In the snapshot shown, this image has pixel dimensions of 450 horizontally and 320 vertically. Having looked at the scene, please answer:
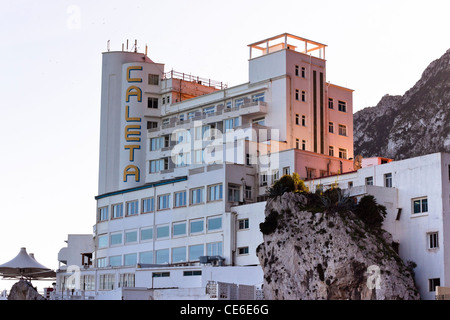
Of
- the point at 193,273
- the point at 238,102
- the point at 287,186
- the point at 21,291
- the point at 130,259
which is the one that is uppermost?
the point at 238,102

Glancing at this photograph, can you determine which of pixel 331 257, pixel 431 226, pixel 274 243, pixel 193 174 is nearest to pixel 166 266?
pixel 193 174

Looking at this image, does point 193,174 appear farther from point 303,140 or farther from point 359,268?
point 359,268

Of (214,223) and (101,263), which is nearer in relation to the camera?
(214,223)

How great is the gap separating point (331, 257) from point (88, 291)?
32.9m

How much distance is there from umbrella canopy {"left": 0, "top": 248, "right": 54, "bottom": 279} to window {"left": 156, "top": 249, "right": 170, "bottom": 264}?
36.1ft

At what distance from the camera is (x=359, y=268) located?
7406 cm

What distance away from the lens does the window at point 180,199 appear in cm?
9538

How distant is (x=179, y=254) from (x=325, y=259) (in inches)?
880

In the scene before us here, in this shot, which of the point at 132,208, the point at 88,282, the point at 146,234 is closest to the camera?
the point at 146,234

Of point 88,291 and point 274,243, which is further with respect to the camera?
point 88,291

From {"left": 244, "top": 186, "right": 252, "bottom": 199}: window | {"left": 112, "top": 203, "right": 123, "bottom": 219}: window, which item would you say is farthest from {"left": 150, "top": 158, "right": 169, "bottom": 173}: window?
{"left": 244, "top": 186, "right": 252, "bottom": 199}: window

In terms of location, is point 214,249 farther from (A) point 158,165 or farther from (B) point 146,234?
(A) point 158,165

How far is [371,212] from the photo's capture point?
77.0 m

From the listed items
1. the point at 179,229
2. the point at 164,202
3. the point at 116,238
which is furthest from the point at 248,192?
the point at 116,238
